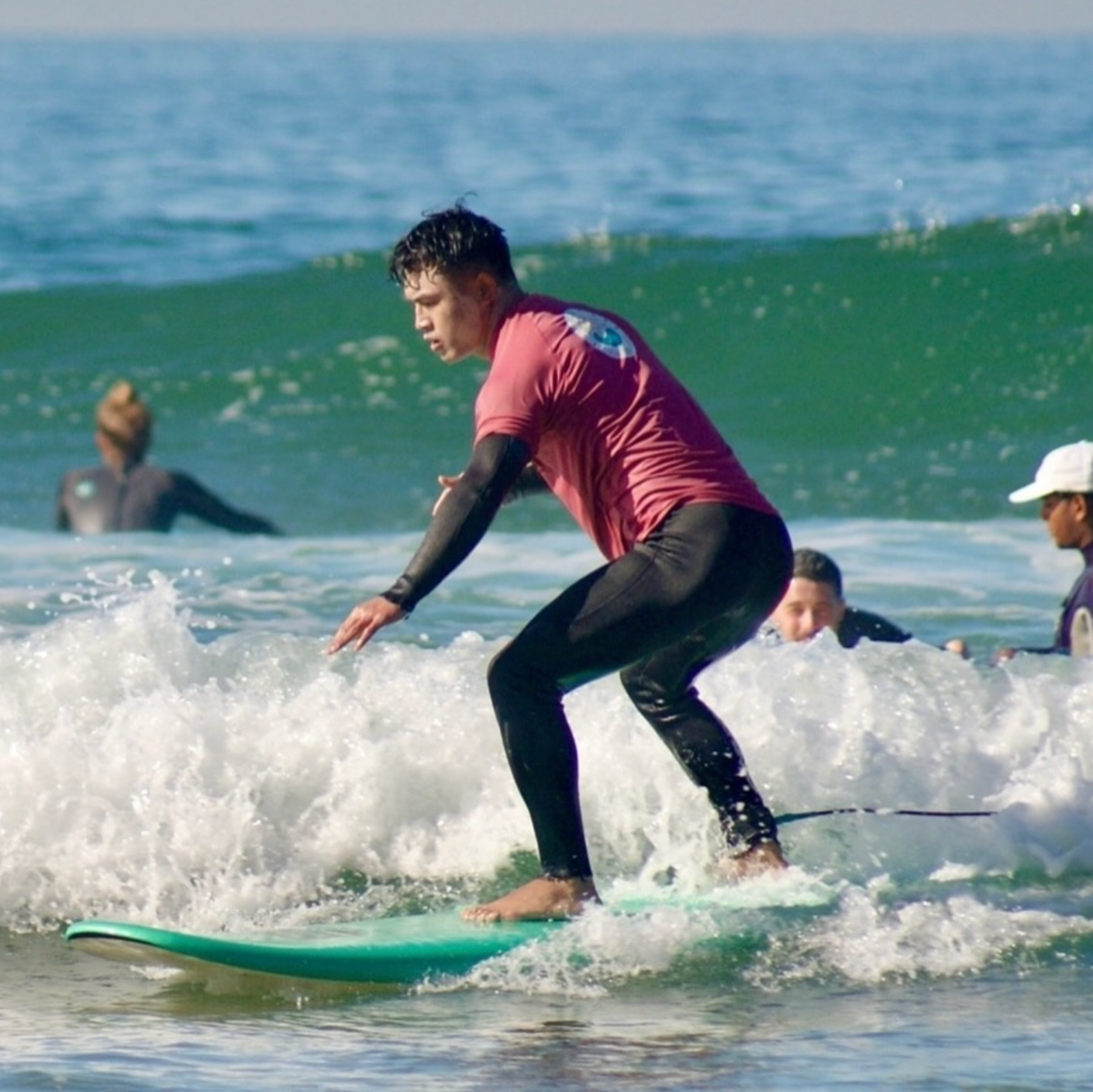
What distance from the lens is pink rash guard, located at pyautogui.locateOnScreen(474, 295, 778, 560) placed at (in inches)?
174

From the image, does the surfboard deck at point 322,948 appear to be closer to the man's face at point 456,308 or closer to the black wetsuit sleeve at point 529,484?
the black wetsuit sleeve at point 529,484

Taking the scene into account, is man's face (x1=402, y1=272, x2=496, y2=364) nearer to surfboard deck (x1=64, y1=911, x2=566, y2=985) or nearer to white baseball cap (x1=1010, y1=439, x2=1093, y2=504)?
surfboard deck (x1=64, y1=911, x2=566, y2=985)

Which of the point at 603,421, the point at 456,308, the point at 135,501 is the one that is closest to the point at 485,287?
the point at 456,308

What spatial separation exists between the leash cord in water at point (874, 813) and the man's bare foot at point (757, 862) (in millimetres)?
125

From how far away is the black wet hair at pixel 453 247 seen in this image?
4520 mm

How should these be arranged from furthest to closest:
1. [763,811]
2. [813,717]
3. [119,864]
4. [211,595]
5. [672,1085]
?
[211,595] → [813,717] → [119,864] → [763,811] → [672,1085]

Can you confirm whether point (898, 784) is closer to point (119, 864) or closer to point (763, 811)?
point (763, 811)

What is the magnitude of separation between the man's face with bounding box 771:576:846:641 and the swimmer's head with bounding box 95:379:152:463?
522 centimetres

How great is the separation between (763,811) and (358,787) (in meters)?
1.32

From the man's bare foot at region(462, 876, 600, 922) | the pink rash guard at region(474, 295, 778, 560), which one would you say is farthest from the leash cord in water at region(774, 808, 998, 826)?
the pink rash guard at region(474, 295, 778, 560)

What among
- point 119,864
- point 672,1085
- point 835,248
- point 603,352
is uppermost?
point 835,248

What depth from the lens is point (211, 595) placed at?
9164mm

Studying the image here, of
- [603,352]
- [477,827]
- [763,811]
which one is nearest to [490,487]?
[603,352]

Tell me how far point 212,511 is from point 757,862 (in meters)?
6.21
